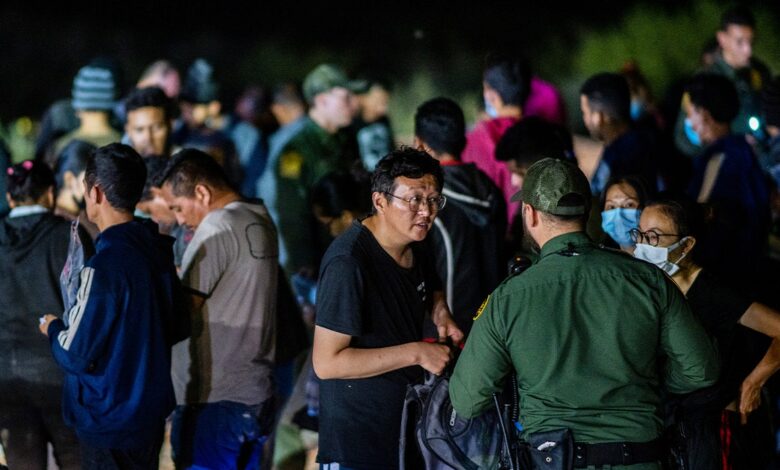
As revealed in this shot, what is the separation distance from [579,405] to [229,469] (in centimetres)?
206

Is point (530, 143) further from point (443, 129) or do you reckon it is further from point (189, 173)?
point (189, 173)

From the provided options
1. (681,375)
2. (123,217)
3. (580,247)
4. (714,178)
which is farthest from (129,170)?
(714,178)

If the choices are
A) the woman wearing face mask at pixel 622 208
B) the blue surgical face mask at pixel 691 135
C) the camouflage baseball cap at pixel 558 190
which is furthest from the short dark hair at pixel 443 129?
the camouflage baseball cap at pixel 558 190

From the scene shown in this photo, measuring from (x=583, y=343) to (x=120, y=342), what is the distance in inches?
75.5

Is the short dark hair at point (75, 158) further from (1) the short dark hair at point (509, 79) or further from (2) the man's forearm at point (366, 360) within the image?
(2) the man's forearm at point (366, 360)

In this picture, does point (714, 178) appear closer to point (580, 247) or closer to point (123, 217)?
point (580, 247)

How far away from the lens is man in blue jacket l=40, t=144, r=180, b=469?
4.48 m

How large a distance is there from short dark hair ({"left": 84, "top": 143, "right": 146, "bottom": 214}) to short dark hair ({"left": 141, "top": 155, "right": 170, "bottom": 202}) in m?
0.77

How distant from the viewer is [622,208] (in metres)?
5.35

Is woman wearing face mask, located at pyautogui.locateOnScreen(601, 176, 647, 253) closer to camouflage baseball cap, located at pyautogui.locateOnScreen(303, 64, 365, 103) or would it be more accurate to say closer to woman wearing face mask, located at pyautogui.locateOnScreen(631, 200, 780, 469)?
woman wearing face mask, located at pyautogui.locateOnScreen(631, 200, 780, 469)

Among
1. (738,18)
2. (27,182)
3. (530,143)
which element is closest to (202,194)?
(27,182)

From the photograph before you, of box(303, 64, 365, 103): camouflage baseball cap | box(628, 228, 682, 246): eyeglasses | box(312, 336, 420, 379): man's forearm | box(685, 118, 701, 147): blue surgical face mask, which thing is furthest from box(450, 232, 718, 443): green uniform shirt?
box(303, 64, 365, 103): camouflage baseball cap

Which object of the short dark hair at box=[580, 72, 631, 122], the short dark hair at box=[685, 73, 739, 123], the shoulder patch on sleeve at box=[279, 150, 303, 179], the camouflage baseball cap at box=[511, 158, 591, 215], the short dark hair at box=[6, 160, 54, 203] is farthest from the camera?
the shoulder patch on sleeve at box=[279, 150, 303, 179]

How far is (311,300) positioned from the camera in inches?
263
